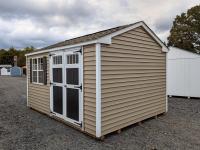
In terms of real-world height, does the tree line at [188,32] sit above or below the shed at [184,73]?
above

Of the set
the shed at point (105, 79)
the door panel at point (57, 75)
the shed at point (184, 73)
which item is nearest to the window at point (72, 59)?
the shed at point (105, 79)

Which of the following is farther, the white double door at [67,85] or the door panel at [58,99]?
the door panel at [58,99]

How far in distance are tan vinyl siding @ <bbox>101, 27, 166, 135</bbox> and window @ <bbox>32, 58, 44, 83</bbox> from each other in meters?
3.21

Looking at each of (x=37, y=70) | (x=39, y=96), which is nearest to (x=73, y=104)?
(x=39, y=96)

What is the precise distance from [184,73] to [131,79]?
20.4ft

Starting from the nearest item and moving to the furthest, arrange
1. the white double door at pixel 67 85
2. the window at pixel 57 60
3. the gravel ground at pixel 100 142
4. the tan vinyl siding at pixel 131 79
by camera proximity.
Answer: the gravel ground at pixel 100 142 → the tan vinyl siding at pixel 131 79 → the white double door at pixel 67 85 → the window at pixel 57 60

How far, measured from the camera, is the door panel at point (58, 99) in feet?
18.1

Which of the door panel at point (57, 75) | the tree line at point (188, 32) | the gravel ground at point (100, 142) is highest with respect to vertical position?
the tree line at point (188, 32)

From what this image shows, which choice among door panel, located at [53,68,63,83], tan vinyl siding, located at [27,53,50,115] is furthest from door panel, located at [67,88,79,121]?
tan vinyl siding, located at [27,53,50,115]

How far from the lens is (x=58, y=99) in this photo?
18.6 feet

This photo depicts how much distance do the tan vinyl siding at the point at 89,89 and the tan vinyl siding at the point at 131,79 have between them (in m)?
0.23

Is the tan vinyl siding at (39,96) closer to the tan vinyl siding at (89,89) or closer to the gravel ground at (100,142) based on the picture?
the gravel ground at (100,142)

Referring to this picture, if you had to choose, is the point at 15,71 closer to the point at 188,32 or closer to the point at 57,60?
the point at 188,32

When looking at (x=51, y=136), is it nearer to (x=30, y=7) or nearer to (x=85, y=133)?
(x=85, y=133)
